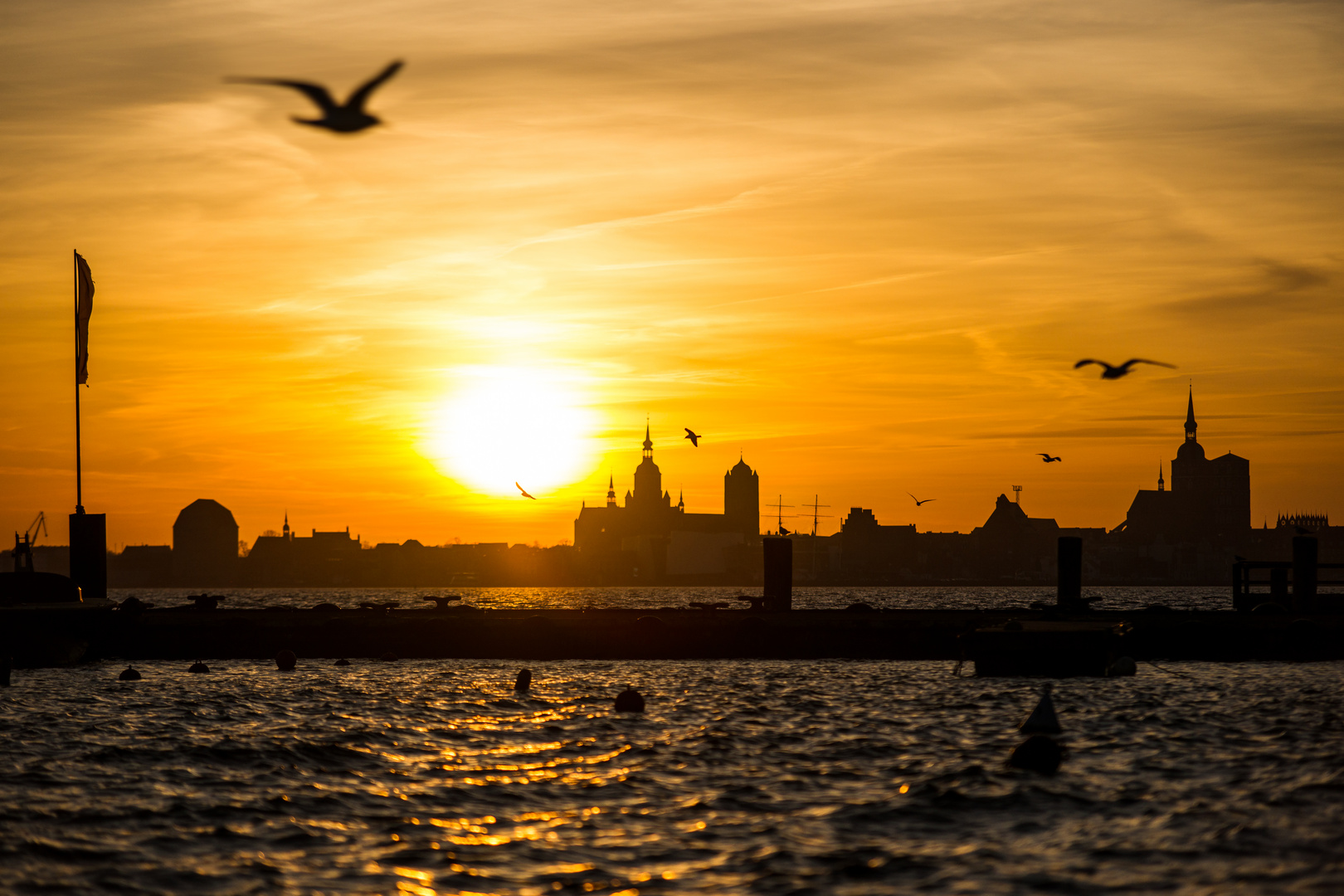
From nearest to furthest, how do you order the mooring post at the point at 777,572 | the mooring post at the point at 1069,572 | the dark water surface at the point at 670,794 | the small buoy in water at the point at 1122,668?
the dark water surface at the point at 670,794, the small buoy in water at the point at 1122,668, the mooring post at the point at 1069,572, the mooring post at the point at 777,572

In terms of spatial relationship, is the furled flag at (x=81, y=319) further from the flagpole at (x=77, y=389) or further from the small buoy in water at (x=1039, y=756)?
the small buoy in water at (x=1039, y=756)

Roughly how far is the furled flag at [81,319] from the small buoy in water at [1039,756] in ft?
140

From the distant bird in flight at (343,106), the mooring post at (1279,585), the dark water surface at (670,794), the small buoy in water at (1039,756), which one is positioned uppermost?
the distant bird in flight at (343,106)

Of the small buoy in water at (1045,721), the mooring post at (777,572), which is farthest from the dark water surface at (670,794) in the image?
the mooring post at (777,572)

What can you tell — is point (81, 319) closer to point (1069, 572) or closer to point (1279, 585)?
point (1069, 572)

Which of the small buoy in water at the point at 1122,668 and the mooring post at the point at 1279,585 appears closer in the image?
the small buoy in water at the point at 1122,668

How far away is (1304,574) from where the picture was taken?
5725 centimetres

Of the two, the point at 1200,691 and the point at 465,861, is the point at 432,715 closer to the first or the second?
the point at 465,861

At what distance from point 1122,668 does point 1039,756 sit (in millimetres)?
23273

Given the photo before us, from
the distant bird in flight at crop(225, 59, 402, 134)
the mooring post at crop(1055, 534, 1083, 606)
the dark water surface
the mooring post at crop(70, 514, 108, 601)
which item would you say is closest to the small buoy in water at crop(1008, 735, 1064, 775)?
the dark water surface

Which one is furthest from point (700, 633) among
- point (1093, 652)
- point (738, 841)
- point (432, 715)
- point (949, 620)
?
point (738, 841)

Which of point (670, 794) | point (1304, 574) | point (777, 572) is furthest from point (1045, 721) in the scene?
point (1304, 574)

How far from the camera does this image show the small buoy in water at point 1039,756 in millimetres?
25406

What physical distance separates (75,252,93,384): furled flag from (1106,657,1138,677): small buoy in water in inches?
1662
